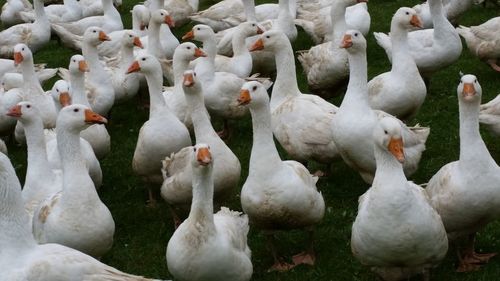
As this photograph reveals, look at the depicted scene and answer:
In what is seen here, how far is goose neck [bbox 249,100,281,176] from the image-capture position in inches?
308

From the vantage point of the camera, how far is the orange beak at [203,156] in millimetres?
7008

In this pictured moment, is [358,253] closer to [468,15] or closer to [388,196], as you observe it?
[388,196]

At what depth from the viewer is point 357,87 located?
9.11m

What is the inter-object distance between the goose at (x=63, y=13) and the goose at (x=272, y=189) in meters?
10.1

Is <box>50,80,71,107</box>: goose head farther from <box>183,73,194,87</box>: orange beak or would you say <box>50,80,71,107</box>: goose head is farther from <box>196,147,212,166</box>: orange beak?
<box>196,147,212,166</box>: orange beak

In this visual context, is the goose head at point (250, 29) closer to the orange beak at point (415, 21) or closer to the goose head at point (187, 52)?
the goose head at point (187, 52)

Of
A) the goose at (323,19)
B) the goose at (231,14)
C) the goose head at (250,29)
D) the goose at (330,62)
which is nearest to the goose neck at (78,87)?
the goose head at (250,29)

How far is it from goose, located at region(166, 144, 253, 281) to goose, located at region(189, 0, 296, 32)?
7832 millimetres

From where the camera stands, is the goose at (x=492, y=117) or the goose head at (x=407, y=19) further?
the goose head at (x=407, y=19)

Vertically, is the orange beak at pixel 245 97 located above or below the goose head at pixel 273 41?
above

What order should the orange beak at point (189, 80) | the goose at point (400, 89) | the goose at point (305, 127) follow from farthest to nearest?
1. the goose at point (400, 89)
2. the goose at point (305, 127)
3. the orange beak at point (189, 80)

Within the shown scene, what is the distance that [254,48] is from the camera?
35.0ft

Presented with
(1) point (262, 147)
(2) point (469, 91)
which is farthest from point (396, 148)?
(1) point (262, 147)

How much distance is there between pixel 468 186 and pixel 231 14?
344 inches
